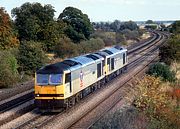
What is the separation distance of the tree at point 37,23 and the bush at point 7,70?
705 inches

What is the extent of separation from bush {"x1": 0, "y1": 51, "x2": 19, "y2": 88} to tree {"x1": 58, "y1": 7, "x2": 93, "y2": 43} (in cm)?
3215

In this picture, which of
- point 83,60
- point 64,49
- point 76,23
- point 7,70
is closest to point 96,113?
point 83,60

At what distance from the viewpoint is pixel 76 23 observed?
236ft

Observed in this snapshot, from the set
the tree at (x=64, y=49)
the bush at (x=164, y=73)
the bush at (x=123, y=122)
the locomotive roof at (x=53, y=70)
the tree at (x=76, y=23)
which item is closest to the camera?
the bush at (x=123, y=122)

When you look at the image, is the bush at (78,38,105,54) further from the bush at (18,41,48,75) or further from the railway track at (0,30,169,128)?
the railway track at (0,30,169,128)

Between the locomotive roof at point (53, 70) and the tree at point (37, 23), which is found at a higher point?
the tree at point (37, 23)

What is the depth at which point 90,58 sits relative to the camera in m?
30.8

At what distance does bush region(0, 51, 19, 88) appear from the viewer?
35156 mm

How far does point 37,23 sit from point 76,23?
603 inches

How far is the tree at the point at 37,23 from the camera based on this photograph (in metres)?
56.5

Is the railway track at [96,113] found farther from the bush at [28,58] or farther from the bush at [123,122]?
the bush at [28,58]

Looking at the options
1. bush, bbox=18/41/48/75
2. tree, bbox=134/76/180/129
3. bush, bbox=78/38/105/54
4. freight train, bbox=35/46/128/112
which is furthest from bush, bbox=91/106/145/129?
bush, bbox=78/38/105/54

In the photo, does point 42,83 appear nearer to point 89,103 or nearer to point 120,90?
point 89,103

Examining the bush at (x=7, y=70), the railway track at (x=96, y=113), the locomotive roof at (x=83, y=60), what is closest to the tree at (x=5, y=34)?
the bush at (x=7, y=70)
